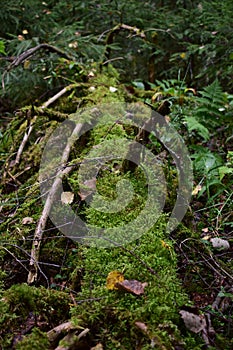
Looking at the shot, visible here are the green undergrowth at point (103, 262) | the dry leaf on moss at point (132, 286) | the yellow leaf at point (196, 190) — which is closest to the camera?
the green undergrowth at point (103, 262)

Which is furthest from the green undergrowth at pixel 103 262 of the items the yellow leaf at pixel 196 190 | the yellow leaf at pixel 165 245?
the yellow leaf at pixel 196 190

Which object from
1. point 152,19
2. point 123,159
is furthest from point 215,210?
point 152,19

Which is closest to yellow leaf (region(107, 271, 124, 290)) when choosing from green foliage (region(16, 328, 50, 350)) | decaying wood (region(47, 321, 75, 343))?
decaying wood (region(47, 321, 75, 343))

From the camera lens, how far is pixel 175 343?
145 cm

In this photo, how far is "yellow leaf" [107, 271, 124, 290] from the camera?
1.67 metres

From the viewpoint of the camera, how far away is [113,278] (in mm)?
1714

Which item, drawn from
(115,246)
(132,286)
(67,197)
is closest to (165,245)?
(115,246)

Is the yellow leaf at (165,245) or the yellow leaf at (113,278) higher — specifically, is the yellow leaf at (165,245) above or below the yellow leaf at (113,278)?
below

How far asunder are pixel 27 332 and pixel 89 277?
1.26 ft

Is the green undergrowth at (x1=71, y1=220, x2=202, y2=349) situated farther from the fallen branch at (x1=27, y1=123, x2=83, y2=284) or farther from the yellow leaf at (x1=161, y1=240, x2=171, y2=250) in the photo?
the fallen branch at (x1=27, y1=123, x2=83, y2=284)

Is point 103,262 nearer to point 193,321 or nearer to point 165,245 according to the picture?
point 165,245

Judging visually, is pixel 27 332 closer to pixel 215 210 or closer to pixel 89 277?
pixel 89 277

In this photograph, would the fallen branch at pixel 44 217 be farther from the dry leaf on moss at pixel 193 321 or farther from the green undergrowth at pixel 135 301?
the dry leaf on moss at pixel 193 321

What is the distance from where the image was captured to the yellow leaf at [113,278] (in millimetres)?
1675
